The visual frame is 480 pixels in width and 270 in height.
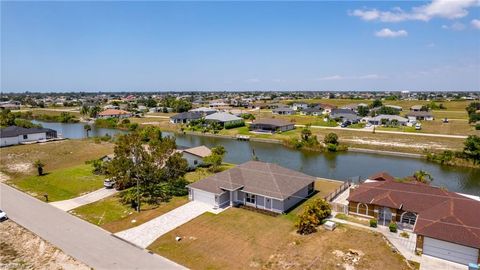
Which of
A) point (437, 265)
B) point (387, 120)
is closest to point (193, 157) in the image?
point (437, 265)

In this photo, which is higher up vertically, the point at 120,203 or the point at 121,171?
the point at 121,171

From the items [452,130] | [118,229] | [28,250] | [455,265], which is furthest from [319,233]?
[452,130]

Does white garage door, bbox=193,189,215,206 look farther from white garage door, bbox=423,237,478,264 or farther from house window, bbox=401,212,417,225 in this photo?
white garage door, bbox=423,237,478,264

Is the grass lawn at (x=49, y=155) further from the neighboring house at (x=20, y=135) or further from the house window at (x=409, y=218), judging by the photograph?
the house window at (x=409, y=218)

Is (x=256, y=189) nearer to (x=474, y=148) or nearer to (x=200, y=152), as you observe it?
(x=200, y=152)

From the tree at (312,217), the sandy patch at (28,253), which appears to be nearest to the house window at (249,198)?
the tree at (312,217)

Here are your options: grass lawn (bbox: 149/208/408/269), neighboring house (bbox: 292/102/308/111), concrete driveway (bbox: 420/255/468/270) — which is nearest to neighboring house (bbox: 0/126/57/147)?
grass lawn (bbox: 149/208/408/269)

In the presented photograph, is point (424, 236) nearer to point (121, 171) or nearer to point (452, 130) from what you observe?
point (121, 171)
